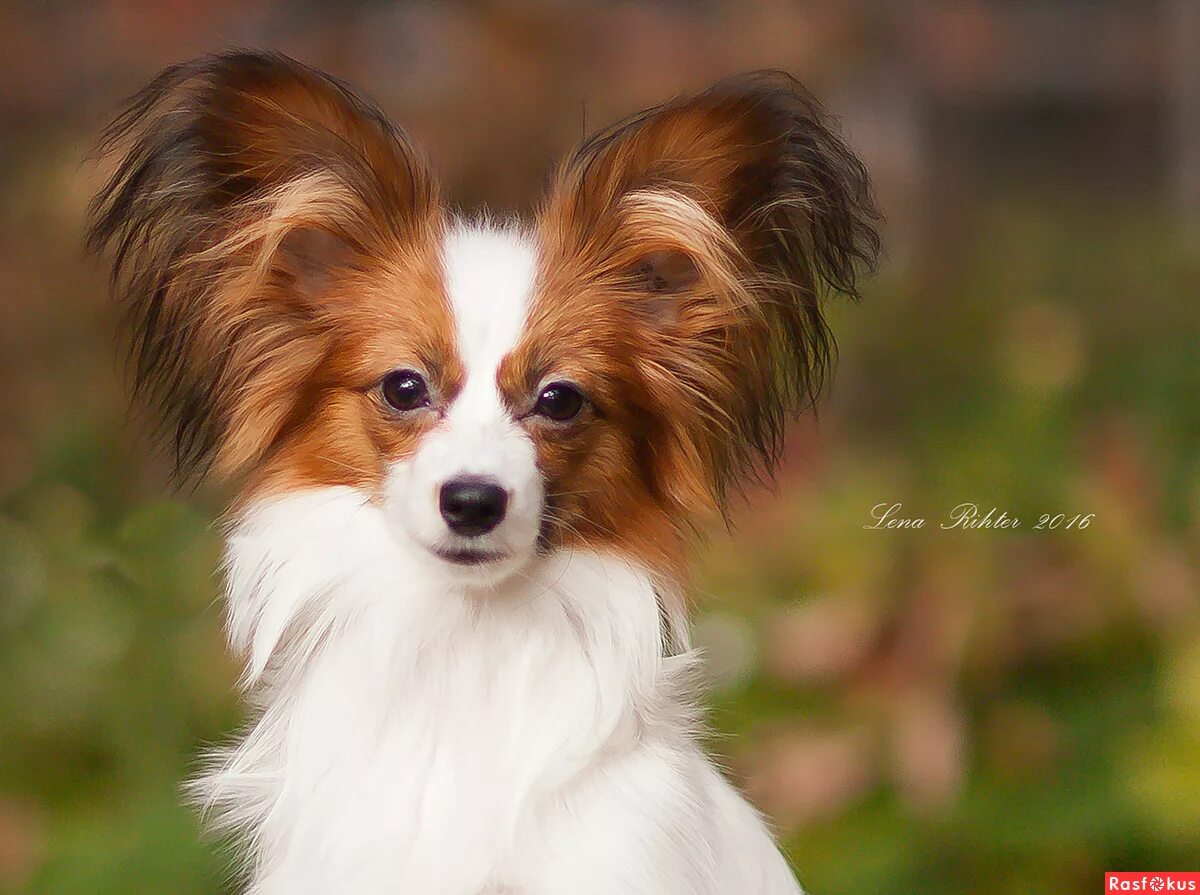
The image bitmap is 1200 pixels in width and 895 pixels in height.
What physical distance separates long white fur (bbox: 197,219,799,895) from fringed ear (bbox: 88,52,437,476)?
0.58ft

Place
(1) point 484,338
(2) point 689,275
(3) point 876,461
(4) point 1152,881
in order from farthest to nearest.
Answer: (3) point 876,461
(4) point 1152,881
(2) point 689,275
(1) point 484,338

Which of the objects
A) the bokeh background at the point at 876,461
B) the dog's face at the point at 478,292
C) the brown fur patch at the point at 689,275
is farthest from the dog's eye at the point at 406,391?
the bokeh background at the point at 876,461

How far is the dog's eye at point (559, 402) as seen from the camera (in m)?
2.47

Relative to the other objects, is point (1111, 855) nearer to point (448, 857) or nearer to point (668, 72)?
point (448, 857)

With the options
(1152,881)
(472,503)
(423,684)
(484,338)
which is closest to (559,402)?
(484,338)

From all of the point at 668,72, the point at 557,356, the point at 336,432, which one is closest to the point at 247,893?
the point at 336,432

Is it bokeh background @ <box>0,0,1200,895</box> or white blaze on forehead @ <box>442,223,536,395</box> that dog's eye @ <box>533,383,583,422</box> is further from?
bokeh background @ <box>0,0,1200,895</box>

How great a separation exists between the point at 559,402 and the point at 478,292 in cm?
24

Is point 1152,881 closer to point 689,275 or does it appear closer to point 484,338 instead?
point 689,275

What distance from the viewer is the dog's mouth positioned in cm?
235

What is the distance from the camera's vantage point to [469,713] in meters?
2.54

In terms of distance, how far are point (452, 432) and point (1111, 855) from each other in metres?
2.26

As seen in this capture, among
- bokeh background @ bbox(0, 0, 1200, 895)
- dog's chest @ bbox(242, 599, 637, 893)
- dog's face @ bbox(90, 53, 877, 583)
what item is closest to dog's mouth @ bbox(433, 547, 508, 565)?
dog's face @ bbox(90, 53, 877, 583)

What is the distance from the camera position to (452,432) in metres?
2.36
